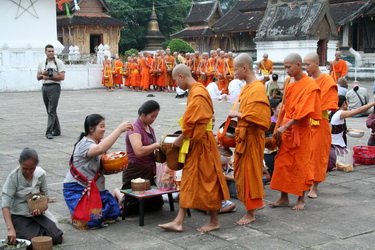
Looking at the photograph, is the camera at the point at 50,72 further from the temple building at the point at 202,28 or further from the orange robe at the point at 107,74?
the temple building at the point at 202,28

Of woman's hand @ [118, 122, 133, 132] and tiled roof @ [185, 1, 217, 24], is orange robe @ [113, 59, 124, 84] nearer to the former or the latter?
woman's hand @ [118, 122, 133, 132]

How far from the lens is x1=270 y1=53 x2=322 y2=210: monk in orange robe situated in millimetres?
6012

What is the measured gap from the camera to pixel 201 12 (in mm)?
47125

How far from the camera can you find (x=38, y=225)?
16.4 feet

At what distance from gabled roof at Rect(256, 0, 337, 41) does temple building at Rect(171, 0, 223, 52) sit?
1701 centimetres

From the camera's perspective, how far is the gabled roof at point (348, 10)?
3250 centimetres

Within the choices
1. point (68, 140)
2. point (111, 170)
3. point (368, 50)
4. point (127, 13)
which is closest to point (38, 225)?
point (111, 170)

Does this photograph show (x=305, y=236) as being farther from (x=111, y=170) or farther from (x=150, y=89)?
(x=150, y=89)

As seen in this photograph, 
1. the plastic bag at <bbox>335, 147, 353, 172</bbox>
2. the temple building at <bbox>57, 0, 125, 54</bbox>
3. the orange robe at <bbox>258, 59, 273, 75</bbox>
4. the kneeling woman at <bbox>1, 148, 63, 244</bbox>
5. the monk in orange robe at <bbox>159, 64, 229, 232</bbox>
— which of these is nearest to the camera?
the kneeling woman at <bbox>1, 148, 63, 244</bbox>

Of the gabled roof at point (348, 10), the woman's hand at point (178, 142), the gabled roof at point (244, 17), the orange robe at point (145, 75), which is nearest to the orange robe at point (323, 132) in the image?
the woman's hand at point (178, 142)

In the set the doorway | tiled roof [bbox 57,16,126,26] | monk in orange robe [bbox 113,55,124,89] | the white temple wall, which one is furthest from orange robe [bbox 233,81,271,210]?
the doorway

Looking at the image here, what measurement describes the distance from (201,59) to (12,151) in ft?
47.8

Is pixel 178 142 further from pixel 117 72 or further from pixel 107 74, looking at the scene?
pixel 117 72

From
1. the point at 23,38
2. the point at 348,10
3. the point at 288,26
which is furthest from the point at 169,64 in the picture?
the point at 348,10
